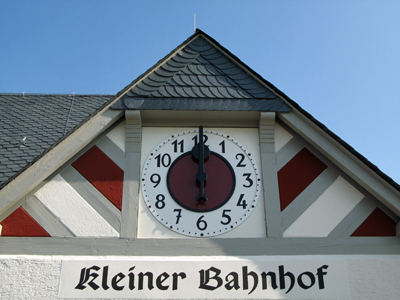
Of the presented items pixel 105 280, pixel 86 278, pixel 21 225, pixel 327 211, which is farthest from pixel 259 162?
pixel 21 225

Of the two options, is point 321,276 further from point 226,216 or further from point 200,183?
point 200,183

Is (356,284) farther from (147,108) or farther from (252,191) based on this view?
(147,108)

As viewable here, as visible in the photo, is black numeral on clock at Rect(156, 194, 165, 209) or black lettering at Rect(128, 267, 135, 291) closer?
black lettering at Rect(128, 267, 135, 291)

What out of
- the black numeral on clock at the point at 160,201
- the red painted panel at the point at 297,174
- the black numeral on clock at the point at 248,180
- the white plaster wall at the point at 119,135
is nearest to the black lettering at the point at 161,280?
the black numeral on clock at the point at 160,201

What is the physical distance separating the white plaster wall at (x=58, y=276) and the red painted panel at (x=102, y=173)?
84cm

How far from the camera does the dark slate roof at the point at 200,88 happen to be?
20.9 feet

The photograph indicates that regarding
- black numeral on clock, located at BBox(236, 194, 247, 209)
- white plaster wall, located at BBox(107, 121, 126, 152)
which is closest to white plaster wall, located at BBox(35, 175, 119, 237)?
white plaster wall, located at BBox(107, 121, 126, 152)

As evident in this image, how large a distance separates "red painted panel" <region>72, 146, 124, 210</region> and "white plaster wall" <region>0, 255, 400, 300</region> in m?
0.84

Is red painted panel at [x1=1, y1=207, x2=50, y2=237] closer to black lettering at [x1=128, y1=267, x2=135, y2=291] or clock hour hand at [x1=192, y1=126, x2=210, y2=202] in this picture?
black lettering at [x1=128, y1=267, x2=135, y2=291]

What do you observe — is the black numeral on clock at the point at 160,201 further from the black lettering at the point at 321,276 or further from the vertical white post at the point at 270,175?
the black lettering at the point at 321,276

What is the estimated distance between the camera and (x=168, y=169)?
6.20m

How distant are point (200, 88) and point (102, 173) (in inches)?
70.5

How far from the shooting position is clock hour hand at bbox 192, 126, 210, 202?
19.4 ft

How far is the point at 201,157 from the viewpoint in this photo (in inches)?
242
